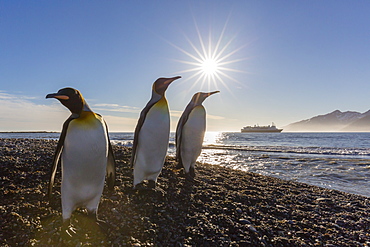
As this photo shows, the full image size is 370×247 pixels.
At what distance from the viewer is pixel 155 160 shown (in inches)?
159

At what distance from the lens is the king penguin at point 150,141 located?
13.0 feet

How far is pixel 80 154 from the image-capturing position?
2.66m

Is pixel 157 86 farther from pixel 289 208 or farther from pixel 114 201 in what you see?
pixel 289 208

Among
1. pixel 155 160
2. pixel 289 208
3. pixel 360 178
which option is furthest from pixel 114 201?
pixel 360 178

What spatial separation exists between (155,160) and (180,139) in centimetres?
161

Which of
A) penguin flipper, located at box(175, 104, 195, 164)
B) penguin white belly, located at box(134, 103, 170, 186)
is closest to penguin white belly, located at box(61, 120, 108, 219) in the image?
penguin white belly, located at box(134, 103, 170, 186)

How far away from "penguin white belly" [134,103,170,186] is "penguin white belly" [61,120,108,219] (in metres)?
1.25

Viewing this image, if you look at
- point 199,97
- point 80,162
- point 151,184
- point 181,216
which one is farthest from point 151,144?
point 199,97

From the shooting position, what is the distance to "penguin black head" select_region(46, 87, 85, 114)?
2.59m

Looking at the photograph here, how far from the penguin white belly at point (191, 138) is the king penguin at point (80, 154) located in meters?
2.89

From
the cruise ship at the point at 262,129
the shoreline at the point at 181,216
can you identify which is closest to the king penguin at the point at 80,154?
the shoreline at the point at 181,216

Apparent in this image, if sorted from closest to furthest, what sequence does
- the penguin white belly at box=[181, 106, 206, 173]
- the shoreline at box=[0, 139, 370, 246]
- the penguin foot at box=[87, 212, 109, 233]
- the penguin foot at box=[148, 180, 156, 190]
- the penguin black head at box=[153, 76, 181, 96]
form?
the shoreline at box=[0, 139, 370, 246], the penguin foot at box=[87, 212, 109, 233], the penguin foot at box=[148, 180, 156, 190], the penguin black head at box=[153, 76, 181, 96], the penguin white belly at box=[181, 106, 206, 173]

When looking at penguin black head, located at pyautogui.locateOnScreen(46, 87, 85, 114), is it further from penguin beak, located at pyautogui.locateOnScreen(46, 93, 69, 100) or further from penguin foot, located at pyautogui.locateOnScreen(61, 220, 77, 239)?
penguin foot, located at pyautogui.locateOnScreen(61, 220, 77, 239)

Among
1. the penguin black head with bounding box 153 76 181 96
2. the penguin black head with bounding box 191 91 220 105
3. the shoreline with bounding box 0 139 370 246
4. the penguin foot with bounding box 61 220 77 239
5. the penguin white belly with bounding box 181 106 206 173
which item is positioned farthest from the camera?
the penguin black head with bounding box 191 91 220 105
